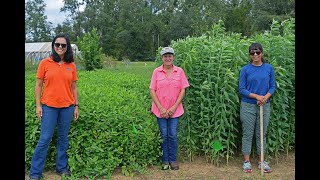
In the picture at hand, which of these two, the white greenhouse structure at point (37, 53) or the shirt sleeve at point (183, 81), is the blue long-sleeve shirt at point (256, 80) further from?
the white greenhouse structure at point (37, 53)

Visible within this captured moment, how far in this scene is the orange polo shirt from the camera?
14.9 ft

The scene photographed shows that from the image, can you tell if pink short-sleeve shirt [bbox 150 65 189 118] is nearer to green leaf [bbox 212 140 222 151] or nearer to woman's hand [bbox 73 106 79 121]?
green leaf [bbox 212 140 222 151]

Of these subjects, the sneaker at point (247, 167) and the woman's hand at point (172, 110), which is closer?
the woman's hand at point (172, 110)

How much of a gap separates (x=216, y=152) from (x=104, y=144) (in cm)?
164

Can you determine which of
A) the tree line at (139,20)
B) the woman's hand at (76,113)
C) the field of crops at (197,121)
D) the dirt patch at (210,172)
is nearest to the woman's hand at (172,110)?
the field of crops at (197,121)

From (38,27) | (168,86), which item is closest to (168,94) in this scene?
(168,86)

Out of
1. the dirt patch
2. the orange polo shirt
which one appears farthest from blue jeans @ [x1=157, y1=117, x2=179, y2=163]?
the orange polo shirt

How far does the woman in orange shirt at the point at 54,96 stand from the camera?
4539 millimetres

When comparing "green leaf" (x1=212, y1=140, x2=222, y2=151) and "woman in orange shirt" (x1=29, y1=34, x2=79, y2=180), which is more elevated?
"woman in orange shirt" (x1=29, y1=34, x2=79, y2=180)

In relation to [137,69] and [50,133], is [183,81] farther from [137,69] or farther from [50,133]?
[137,69]

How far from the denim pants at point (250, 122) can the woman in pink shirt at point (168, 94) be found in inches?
34.8

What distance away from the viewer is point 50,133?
4.61m

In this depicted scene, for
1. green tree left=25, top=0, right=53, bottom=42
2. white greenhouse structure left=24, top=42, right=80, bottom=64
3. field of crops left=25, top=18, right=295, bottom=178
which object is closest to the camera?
field of crops left=25, top=18, right=295, bottom=178
